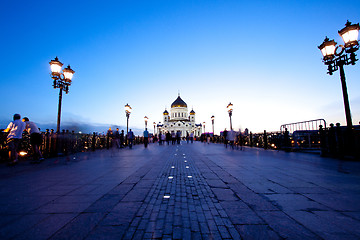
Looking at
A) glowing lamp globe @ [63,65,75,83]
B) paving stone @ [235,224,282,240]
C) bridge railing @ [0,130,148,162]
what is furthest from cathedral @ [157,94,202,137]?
A: paving stone @ [235,224,282,240]

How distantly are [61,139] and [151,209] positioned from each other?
10.4 meters

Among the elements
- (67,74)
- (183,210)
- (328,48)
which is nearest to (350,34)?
(328,48)

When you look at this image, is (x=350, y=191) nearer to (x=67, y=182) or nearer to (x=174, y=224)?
(x=174, y=224)

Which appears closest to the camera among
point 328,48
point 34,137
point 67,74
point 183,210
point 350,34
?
point 183,210

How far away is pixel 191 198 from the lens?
9.20ft

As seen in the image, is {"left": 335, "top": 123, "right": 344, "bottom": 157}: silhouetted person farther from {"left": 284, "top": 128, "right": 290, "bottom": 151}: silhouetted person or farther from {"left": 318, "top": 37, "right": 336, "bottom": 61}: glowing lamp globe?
{"left": 284, "top": 128, "right": 290, "bottom": 151}: silhouetted person

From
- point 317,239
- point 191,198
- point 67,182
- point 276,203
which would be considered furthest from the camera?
point 67,182

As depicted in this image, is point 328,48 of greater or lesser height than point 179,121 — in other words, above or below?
below

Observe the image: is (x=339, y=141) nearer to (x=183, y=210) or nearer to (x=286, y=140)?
(x=286, y=140)

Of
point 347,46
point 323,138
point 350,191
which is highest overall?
point 347,46

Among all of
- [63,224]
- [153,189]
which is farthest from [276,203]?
[63,224]

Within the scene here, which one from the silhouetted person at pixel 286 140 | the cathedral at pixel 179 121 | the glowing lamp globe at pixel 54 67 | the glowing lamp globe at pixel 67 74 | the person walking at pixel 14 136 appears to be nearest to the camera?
the person walking at pixel 14 136

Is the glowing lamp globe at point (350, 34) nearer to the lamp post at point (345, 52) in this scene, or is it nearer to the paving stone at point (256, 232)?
the lamp post at point (345, 52)

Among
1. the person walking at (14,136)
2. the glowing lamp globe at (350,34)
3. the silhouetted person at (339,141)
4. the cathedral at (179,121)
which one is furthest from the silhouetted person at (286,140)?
the cathedral at (179,121)
